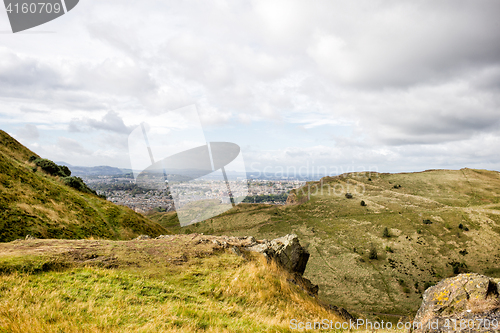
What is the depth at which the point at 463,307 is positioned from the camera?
23.3 ft

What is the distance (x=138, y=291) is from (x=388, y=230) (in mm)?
82311

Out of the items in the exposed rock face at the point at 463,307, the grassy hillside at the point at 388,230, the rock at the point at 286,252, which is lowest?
the grassy hillside at the point at 388,230

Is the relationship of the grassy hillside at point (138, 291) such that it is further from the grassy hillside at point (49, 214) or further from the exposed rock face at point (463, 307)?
the grassy hillside at point (49, 214)

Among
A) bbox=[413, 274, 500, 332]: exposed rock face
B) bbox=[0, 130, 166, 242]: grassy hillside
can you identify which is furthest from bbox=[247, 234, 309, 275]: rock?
bbox=[0, 130, 166, 242]: grassy hillside

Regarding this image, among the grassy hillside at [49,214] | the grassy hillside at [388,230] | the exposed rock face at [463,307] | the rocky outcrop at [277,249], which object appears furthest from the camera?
the grassy hillside at [388,230]

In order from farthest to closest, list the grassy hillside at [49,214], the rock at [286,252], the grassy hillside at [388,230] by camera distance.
→ 1. the grassy hillside at [388,230]
2. the grassy hillside at [49,214]
3. the rock at [286,252]

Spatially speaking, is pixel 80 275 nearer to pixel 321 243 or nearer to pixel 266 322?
pixel 266 322

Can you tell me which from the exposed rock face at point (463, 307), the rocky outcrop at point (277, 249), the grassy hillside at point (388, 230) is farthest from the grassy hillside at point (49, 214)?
the grassy hillside at point (388, 230)

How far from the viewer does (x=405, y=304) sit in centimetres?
4484

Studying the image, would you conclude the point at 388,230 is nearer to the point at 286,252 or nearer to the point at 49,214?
the point at 286,252

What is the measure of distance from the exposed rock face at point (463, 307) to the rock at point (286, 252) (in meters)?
7.70

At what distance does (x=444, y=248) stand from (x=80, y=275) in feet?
279

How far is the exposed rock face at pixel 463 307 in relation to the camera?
650 cm

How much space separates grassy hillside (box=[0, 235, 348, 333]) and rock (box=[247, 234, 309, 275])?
2.73 m
